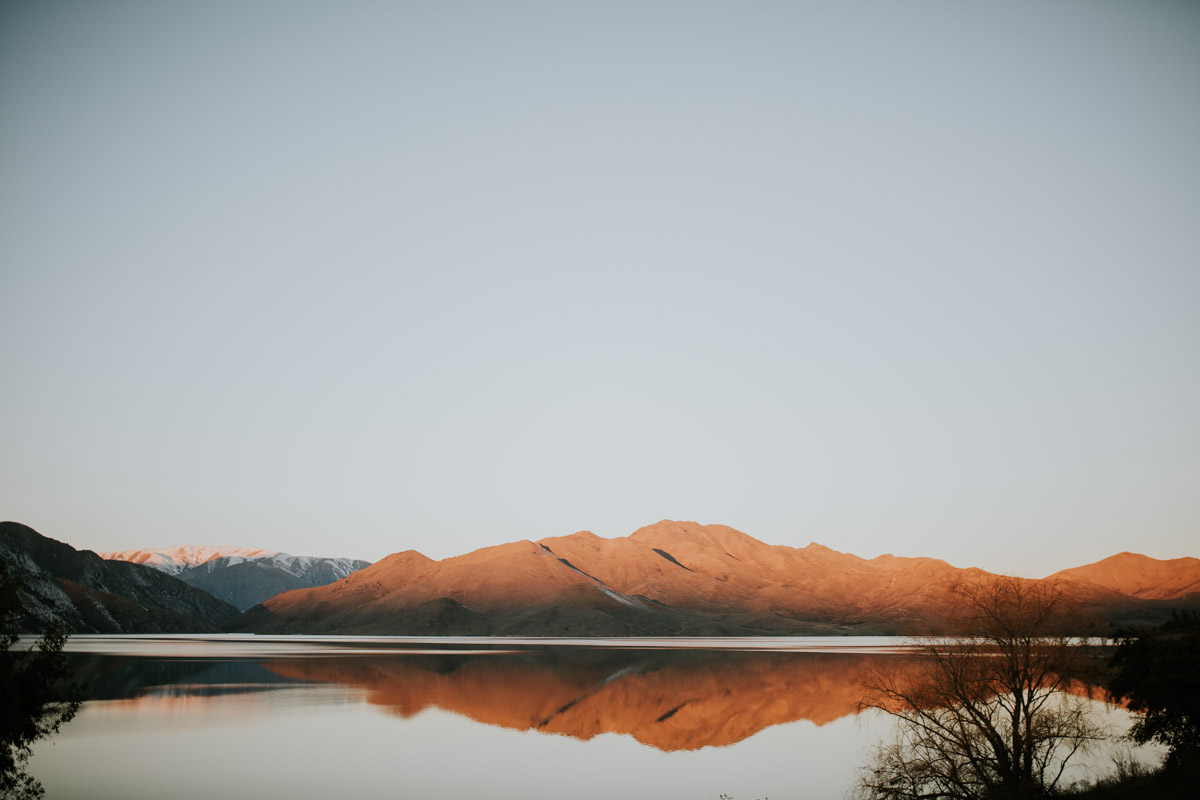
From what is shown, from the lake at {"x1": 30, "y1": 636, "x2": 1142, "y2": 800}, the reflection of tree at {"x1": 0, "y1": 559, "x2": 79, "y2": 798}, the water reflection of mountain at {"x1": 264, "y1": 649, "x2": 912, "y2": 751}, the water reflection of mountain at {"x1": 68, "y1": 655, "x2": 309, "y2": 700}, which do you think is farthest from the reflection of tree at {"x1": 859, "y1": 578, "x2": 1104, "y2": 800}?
the water reflection of mountain at {"x1": 68, "y1": 655, "x2": 309, "y2": 700}

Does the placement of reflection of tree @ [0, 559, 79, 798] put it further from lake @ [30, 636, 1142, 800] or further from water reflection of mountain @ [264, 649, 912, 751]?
water reflection of mountain @ [264, 649, 912, 751]

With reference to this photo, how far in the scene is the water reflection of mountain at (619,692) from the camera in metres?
56.1

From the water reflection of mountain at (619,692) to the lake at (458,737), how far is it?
0.27 metres

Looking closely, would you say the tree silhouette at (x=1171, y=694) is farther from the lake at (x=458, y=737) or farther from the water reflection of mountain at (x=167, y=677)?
the water reflection of mountain at (x=167, y=677)

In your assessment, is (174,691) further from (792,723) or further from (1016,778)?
(1016,778)

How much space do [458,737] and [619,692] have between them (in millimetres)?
27487

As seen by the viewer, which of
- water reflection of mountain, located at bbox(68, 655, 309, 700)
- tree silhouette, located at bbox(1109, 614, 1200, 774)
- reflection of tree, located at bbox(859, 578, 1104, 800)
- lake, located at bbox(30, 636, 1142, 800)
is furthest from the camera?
water reflection of mountain, located at bbox(68, 655, 309, 700)

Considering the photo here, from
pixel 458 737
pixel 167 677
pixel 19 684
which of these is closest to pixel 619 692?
pixel 458 737

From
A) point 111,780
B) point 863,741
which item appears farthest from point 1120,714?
point 111,780

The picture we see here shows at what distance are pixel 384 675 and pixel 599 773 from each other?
57.1 metres

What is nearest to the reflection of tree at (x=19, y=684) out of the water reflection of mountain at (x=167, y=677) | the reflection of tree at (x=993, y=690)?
the reflection of tree at (x=993, y=690)

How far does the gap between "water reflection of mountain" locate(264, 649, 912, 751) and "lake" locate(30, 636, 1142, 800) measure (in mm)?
272

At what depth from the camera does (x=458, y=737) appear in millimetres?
50031

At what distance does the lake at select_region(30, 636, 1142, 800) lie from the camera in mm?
37125
